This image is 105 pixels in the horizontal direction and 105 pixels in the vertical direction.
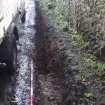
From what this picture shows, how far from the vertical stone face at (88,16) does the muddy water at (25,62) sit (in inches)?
88.1

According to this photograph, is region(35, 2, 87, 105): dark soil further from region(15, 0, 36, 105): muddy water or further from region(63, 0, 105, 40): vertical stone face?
region(63, 0, 105, 40): vertical stone face

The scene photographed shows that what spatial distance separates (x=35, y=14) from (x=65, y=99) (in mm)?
14463

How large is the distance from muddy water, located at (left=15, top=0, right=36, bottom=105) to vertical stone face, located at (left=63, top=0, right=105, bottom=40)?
7.34ft

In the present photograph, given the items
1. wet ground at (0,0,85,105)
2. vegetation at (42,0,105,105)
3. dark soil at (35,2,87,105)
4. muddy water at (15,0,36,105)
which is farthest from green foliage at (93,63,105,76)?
muddy water at (15,0,36,105)

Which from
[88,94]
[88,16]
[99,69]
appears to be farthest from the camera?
[88,16]

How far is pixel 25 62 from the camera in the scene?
1214cm

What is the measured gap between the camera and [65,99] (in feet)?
28.9

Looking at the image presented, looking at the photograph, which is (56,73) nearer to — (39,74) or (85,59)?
(39,74)

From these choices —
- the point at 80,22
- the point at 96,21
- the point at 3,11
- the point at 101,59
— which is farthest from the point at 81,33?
the point at 3,11

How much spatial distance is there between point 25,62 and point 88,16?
12.2 feet

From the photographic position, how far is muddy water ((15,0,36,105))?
9258 millimetres

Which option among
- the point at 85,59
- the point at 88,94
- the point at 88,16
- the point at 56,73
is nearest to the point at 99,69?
the point at 85,59

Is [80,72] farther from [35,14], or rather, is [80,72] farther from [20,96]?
[35,14]

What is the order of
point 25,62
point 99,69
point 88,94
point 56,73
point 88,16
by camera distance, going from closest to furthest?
point 88,94, point 99,69, point 56,73, point 25,62, point 88,16
